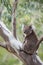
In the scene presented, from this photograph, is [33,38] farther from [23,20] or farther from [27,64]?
[23,20]

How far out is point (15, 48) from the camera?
0.75 m

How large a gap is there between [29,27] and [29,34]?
25 mm

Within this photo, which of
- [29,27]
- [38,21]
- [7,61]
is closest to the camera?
[29,27]

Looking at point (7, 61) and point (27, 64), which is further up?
point (27, 64)

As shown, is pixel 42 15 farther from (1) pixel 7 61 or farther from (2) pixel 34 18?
(1) pixel 7 61

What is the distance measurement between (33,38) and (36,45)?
3 centimetres

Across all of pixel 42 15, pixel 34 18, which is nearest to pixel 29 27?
pixel 34 18

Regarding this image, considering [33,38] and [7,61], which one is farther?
[7,61]

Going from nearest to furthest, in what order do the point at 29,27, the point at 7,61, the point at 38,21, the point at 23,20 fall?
the point at 29,27
the point at 23,20
the point at 38,21
the point at 7,61

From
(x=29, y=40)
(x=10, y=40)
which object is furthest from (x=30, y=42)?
(x=10, y=40)

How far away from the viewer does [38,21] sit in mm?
1584

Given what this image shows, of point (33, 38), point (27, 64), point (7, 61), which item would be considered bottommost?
point (7, 61)

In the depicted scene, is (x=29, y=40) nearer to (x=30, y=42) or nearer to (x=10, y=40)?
(x=30, y=42)

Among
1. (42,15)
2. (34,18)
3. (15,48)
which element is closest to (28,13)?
(34,18)
